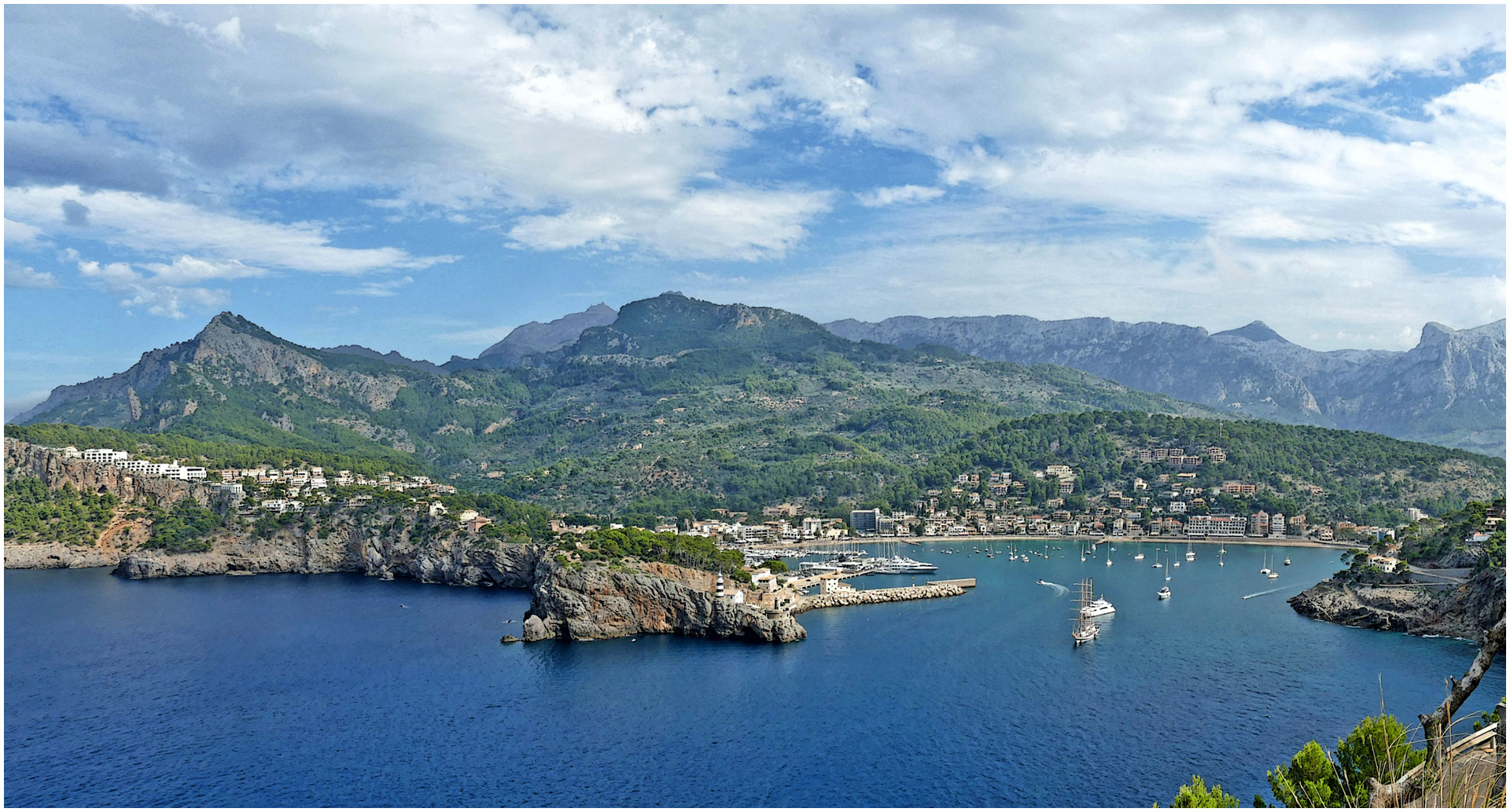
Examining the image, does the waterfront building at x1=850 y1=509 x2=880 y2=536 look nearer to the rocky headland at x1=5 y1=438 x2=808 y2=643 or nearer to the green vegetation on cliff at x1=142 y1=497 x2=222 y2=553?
the rocky headland at x1=5 y1=438 x2=808 y2=643

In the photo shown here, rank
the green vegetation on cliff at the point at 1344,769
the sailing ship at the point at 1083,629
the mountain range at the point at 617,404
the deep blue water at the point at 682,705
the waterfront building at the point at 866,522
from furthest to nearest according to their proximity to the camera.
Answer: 1. the mountain range at the point at 617,404
2. the waterfront building at the point at 866,522
3. the sailing ship at the point at 1083,629
4. the deep blue water at the point at 682,705
5. the green vegetation on cliff at the point at 1344,769

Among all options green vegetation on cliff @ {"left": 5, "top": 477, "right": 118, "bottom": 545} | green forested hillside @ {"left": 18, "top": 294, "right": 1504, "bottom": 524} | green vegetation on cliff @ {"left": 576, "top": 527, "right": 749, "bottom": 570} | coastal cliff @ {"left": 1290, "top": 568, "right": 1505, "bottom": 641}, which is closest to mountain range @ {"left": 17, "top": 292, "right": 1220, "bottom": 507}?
green forested hillside @ {"left": 18, "top": 294, "right": 1504, "bottom": 524}

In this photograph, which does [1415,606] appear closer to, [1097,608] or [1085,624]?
[1097,608]

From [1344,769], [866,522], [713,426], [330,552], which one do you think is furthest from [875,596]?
[713,426]

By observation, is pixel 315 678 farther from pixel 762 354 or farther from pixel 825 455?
pixel 762 354

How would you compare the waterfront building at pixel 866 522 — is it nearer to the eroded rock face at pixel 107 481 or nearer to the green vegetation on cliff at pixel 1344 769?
the eroded rock face at pixel 107 481

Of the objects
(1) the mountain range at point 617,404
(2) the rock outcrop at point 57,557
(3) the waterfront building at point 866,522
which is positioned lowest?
(2) the rock outcrop at point 57,557

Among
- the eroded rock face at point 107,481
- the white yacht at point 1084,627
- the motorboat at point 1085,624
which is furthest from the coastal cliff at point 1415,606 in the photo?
the eroded rock face at point 107,481
